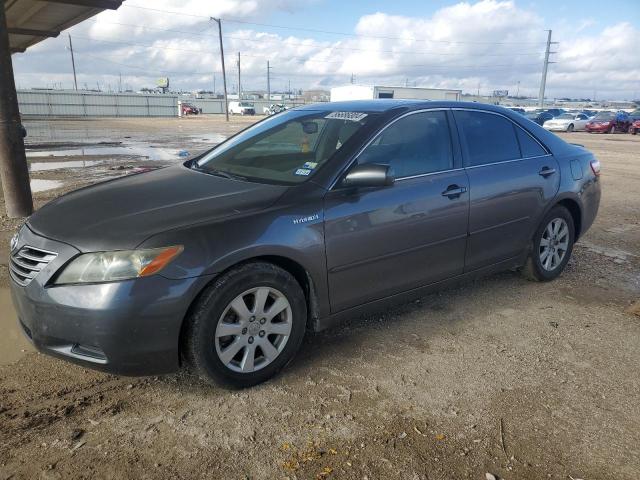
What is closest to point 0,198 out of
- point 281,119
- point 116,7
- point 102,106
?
point 116,7

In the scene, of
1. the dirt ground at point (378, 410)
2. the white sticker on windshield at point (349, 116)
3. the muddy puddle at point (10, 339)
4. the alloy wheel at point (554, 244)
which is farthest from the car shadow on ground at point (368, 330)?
the white sticker on windshield at point (349, 116)

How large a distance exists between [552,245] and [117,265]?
3.93 metres

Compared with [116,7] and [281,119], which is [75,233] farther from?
[116,7]

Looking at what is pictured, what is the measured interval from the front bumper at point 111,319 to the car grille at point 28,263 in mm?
38

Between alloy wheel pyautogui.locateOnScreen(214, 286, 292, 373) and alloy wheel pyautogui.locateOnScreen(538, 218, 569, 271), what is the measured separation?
282cm

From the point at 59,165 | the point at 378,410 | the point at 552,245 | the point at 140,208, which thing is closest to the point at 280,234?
the point at 140,208

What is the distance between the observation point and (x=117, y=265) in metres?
2.62

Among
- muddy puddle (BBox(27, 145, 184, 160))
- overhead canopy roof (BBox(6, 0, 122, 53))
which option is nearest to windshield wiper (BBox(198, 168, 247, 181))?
overhead canopy roof (BBox(6, 0, 122, 53))

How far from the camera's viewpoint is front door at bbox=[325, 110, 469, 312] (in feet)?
10.8

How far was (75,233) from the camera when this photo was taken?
9.21ft

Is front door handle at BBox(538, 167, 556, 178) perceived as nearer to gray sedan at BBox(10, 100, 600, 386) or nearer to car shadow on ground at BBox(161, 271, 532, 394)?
gray sedan at BBox(10, 100, 600, 386)

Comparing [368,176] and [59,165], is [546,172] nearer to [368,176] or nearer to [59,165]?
[368,176]

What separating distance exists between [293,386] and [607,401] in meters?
1.84

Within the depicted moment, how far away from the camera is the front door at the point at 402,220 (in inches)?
130
